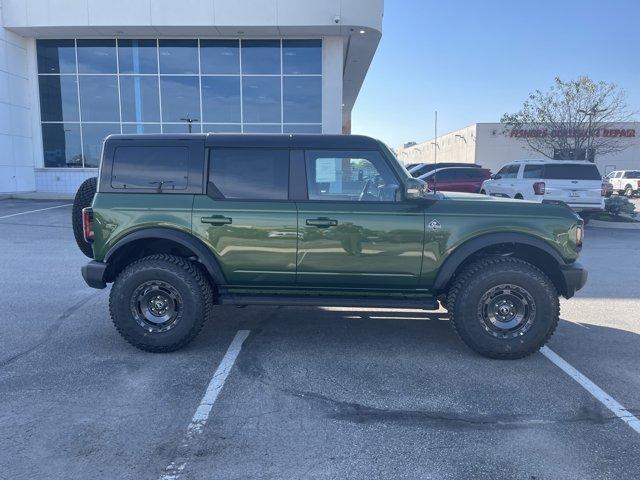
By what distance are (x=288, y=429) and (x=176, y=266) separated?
195cm

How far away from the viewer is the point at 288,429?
→ 129 inches

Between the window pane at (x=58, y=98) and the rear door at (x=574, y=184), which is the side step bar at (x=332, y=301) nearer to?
the rear door at (x=574, y=184)

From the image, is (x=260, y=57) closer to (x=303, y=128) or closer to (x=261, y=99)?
(x=261, y=99)

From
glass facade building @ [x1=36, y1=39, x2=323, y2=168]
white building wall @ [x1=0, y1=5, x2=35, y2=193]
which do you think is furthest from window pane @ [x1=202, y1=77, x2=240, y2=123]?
white building wall @ [x1=0, y1=5, x2=35, y2=193]

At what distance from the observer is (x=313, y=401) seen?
3664 mm

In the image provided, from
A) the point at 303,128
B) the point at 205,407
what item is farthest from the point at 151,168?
the point at 303,128

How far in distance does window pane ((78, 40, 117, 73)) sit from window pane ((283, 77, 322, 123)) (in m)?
7.12

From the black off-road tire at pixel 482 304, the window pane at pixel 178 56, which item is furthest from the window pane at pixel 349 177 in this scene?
the window pane at pixel 178 56

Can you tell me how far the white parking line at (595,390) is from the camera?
11.2 feet

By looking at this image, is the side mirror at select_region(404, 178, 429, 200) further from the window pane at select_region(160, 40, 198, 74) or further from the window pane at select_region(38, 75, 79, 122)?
the window pane at select_region(38, 75, 79, 122)

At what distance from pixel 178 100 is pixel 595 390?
753 inches

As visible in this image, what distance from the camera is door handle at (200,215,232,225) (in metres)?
4.47

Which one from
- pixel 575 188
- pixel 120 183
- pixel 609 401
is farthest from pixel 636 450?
Result: pixel 575 188

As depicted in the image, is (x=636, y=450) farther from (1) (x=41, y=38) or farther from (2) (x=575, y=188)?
(1) (x=41, y=38)
